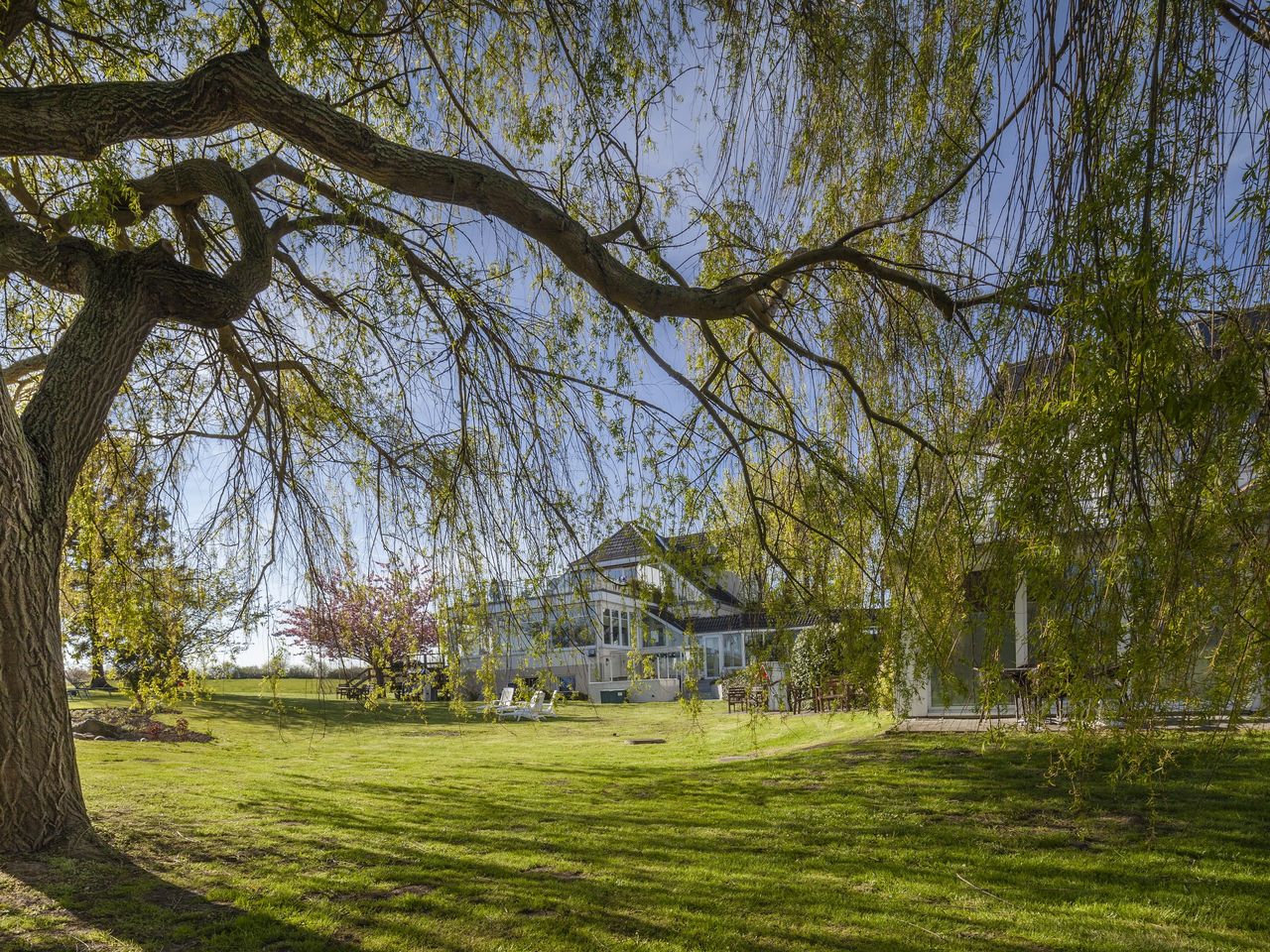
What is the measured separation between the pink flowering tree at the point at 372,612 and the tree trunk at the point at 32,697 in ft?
5.51

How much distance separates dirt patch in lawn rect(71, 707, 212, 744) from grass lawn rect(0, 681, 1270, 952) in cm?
257

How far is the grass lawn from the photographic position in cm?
405

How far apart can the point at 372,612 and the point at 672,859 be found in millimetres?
2915

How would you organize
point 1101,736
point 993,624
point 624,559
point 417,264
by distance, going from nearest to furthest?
point 993,624 < point 1101,736 < point 417,264 < point 624,559

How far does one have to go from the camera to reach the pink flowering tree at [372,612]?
5.61 metres

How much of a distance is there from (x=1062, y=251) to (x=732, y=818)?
237 inches

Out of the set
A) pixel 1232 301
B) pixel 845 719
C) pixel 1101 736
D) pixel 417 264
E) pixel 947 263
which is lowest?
pixel 845 719

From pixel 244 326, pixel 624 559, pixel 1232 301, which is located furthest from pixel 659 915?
pixel 244 326

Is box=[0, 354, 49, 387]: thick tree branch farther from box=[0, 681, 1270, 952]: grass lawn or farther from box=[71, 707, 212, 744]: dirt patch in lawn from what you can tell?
box=[71, 707, 212, 744]: dirt patch in lawn

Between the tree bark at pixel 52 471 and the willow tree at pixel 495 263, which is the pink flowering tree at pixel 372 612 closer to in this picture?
the willow tree at pixel 495 263

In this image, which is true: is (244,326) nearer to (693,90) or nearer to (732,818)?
(693,90)

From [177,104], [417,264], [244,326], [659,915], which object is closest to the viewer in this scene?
[177,104]

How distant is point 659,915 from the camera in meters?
4.37

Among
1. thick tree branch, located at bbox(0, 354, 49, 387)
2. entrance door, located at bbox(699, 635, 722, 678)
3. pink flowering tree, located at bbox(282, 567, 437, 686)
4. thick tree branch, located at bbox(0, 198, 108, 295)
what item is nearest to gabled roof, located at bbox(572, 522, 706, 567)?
pink flowering tree, located at bbox(282, 567, 437, 686)
